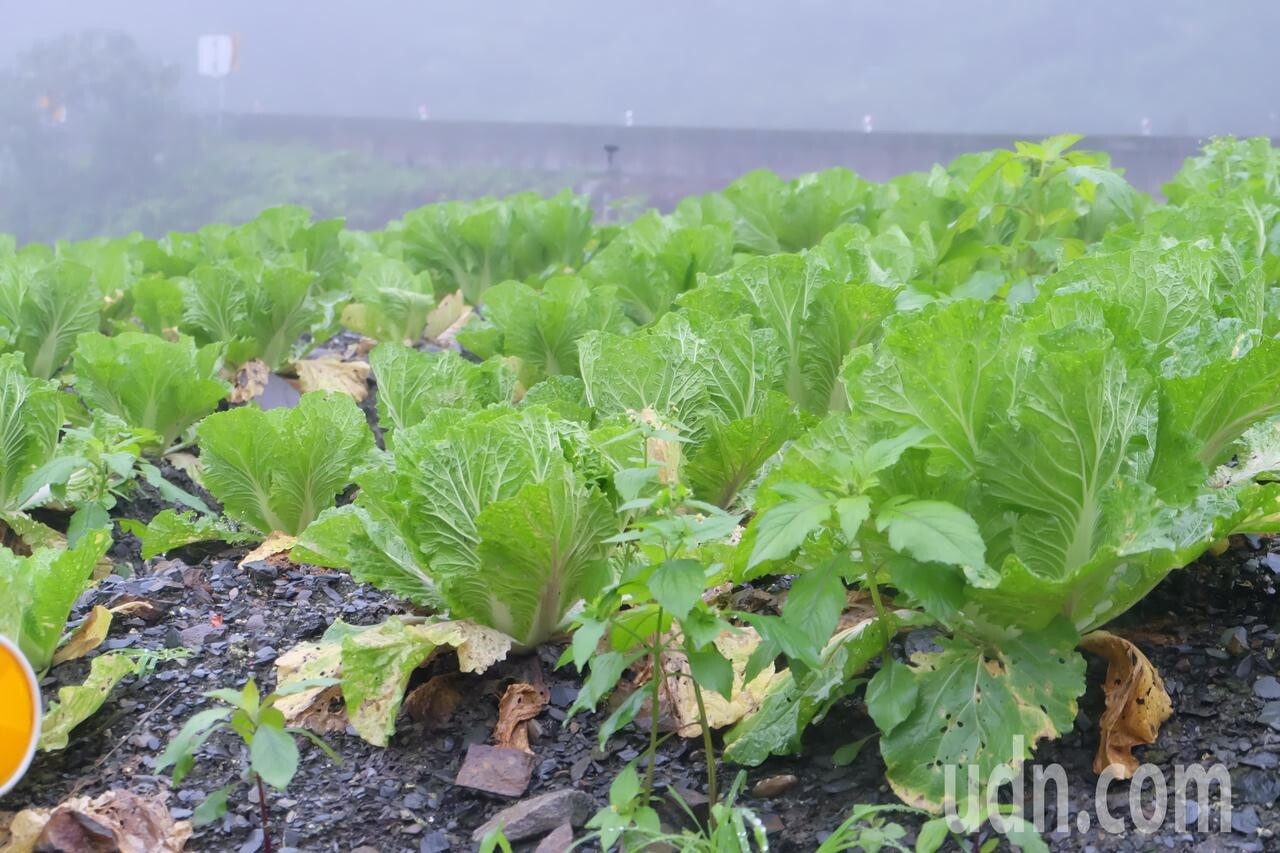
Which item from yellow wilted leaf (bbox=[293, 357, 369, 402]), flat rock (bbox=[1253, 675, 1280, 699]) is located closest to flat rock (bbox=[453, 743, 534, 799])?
flat rock (bbox=[1253, 675, 1280, 699])

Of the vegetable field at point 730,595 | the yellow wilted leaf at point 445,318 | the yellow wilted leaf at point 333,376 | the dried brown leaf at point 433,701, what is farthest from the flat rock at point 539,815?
the yellow wilted leaf at point 445,318

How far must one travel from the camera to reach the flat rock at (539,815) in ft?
4.93

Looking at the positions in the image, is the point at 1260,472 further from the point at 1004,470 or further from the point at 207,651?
the point at 207,651

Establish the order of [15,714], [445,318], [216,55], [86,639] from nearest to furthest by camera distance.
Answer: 1. [15,714]
2. [86,639]
3. [445,318]
4. [216,55]

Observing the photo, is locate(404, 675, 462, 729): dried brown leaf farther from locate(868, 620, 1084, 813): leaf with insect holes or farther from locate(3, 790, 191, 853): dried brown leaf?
locate(868, 620, 1084, 813): leaf with insect holes

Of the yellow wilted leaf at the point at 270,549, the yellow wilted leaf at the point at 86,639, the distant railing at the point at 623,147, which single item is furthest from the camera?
the distant railing at the point at 623,147

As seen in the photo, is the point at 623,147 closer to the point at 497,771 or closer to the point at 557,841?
the point at 497,771

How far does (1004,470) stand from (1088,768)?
0.39m

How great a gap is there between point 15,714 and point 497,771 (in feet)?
2.00

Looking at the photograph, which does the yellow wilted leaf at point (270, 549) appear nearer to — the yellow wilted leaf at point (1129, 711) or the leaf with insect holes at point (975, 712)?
the leaf with insect holes at point (975, 712)

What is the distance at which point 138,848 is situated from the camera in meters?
1.50

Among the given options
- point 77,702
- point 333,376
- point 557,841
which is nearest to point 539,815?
point 557,841

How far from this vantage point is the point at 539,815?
4.98 ft

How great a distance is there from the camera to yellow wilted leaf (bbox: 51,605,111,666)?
6.32ft
